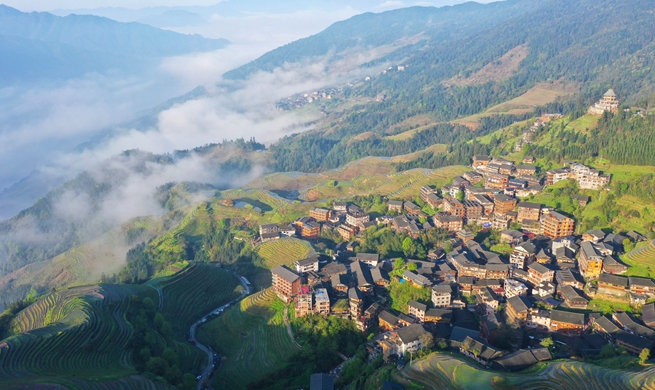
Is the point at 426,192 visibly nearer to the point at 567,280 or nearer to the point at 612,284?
the point at 567,280

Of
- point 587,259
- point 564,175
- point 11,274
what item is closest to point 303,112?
point 11,274

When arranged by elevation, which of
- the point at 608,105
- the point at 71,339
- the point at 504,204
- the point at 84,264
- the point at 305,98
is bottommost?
the point at 84,264

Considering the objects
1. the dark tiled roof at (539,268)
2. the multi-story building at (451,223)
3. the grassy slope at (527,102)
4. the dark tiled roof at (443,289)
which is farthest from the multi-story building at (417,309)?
the grassy slope at (527,102)

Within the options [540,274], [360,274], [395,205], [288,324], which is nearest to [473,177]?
[395,205]

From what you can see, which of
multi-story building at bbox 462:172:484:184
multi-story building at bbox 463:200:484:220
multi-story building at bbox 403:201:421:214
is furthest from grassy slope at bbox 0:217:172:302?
multi-story building at bbox 463:200:484:220

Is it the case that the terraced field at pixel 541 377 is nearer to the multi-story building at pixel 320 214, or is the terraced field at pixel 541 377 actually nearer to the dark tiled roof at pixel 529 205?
the dark tiled roof at pixel 529 205

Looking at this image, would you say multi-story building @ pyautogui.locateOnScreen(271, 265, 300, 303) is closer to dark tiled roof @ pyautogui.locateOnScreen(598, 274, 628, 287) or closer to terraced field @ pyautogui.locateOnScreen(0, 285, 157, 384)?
terraced field @ pyautogui.locateOnScreen(0, 285, 157, 384)

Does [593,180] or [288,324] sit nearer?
[288,324]
